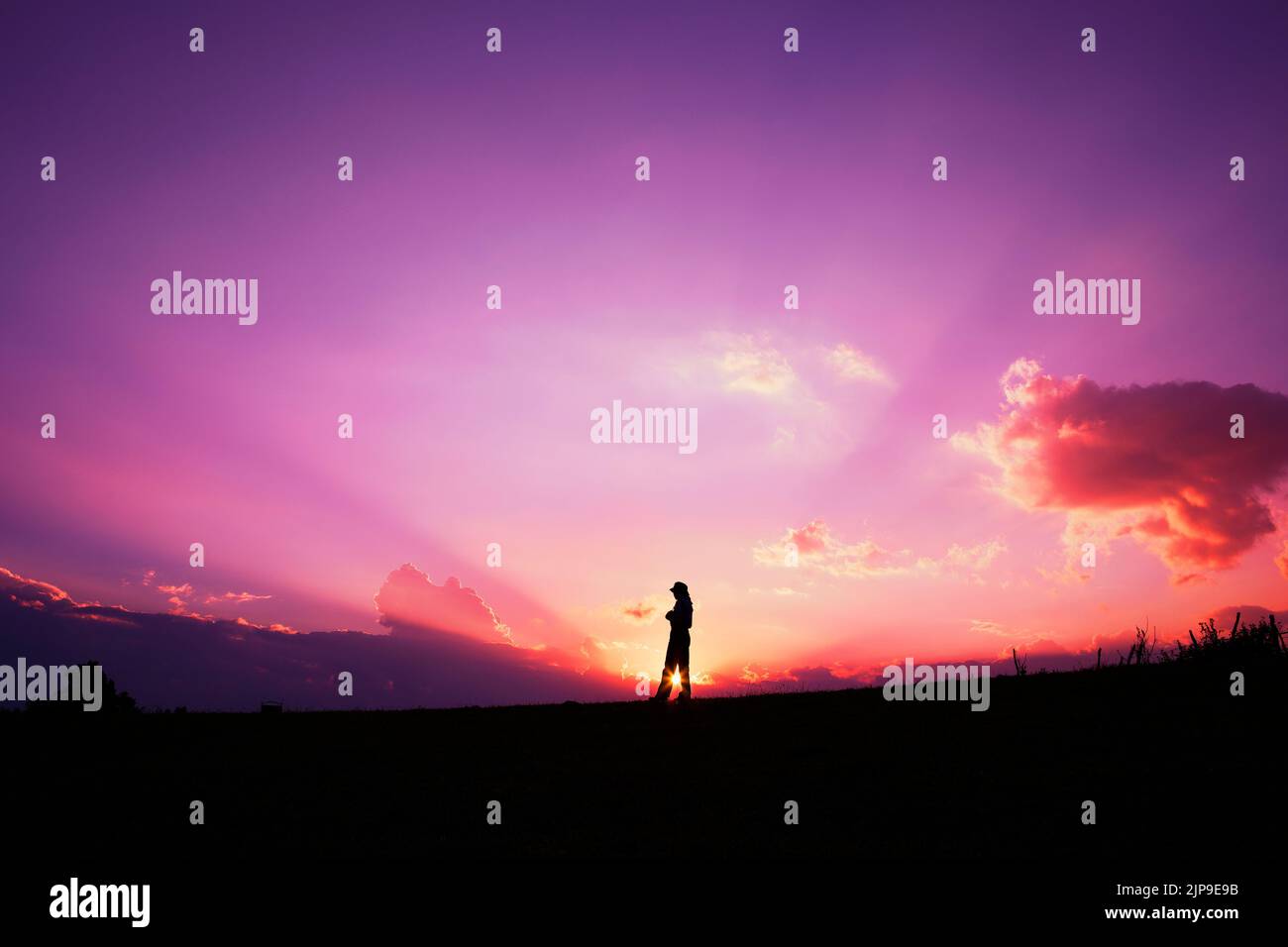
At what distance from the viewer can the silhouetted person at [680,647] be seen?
20.4 m

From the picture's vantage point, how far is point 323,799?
44.8 ft

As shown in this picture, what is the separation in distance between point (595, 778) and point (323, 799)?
460cm

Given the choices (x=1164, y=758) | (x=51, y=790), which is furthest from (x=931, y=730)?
(x=51, y=790)

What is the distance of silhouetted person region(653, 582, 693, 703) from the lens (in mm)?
20375

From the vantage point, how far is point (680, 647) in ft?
67.1

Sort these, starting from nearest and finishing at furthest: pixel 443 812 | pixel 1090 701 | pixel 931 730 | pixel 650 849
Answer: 1. pixel 650 849
2. pixel 443 812
3. pixel 931 730
4. pixel 1090 701

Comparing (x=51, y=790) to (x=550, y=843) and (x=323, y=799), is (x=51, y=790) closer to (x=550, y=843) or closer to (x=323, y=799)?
(x=323, y=799)
